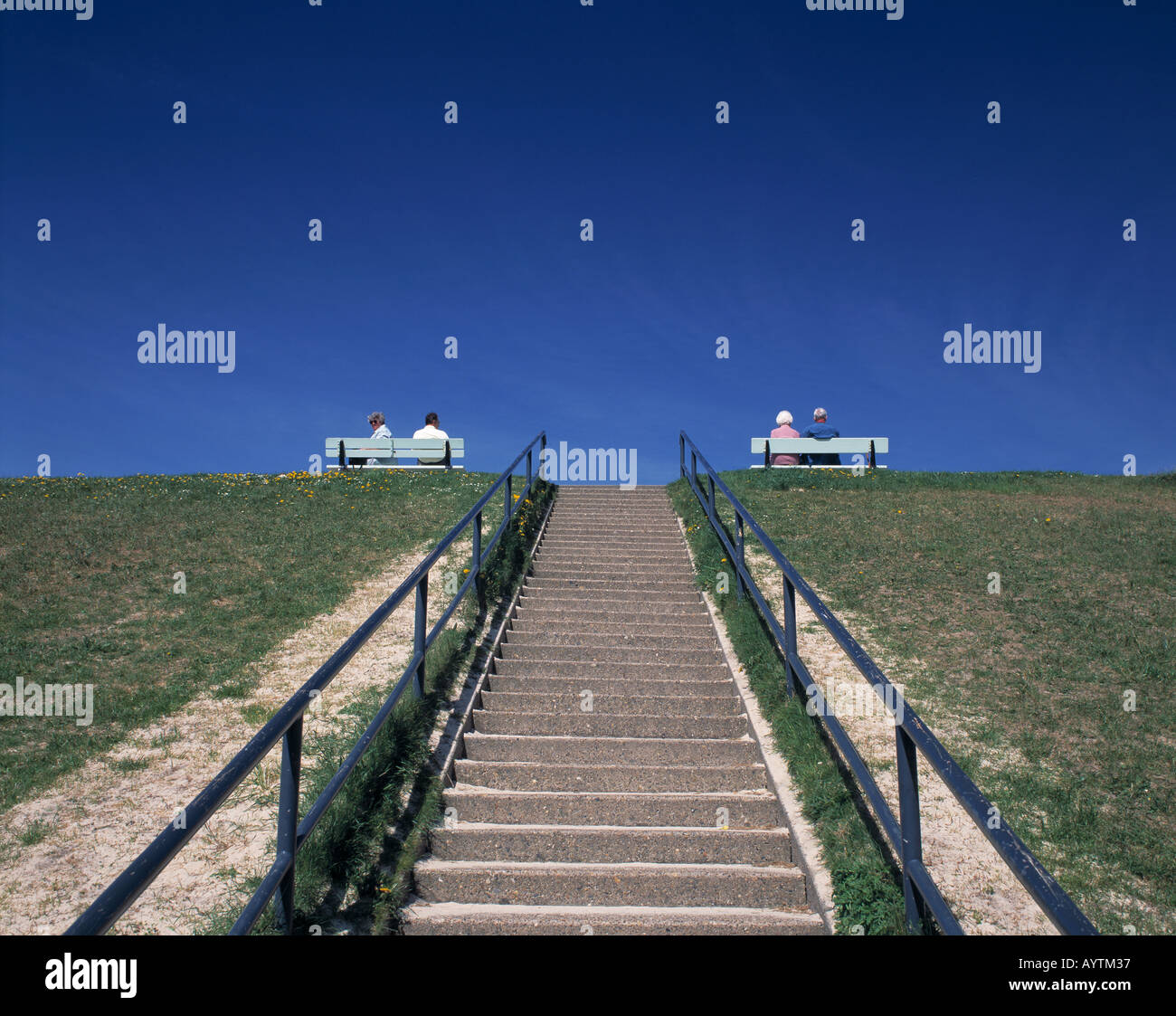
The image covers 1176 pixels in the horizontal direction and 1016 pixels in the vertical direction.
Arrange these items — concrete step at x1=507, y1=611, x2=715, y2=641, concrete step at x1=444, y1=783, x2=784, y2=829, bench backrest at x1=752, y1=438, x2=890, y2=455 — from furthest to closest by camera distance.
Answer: bench backrest at x1=752, y1=438, x2=890, y2=455 < concrete step at x1=507, y1=611, x2=715, y2=641 < concrete step at x1=444, y1=783, x2=784, y2=829

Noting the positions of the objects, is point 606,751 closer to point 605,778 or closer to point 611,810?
point 605,778

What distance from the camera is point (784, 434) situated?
1588 centimetres

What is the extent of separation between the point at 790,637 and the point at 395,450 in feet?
38.2

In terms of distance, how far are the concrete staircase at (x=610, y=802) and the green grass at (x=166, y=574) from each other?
2.41m

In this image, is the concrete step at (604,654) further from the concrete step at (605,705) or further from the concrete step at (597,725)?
the concrete step at (597,725)

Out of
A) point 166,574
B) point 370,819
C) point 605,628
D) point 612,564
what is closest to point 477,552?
point 605,628

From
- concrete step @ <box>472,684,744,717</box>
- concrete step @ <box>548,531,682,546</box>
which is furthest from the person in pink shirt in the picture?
concrete step @ <box>472,684,744,717</box>

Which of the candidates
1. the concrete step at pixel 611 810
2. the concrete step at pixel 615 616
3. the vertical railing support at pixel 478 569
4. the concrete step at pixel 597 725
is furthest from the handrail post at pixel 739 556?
the concrete step at pixel 611 810

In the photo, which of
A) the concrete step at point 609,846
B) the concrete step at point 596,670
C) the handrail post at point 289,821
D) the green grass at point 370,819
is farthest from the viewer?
the concrete step at point 596,670

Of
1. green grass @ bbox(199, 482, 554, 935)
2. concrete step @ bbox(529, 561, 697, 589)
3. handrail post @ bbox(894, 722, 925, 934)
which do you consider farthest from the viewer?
concrete step @ bbox(529, 561, 697, 589)

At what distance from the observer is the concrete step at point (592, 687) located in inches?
229

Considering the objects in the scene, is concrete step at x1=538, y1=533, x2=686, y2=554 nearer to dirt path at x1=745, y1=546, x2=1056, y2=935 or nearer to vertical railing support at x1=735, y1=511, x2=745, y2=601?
vertical railing support at x1=735, y1=511, x2=745, y2=601

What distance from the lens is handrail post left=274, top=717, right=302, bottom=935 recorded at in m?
2.87
